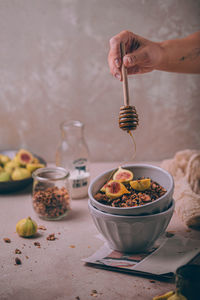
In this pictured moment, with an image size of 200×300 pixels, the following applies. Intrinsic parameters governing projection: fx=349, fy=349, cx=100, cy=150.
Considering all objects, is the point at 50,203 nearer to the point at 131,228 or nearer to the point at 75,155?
the point at 75,155

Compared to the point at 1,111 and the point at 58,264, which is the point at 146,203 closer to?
the point at 58,264

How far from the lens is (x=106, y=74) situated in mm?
1750

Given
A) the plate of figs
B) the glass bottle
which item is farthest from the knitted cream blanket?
the plate of figs

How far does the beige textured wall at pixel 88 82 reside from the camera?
5.45ft

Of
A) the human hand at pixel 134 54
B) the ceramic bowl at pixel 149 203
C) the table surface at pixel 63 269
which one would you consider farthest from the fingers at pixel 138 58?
the table surface at pixel 63 269

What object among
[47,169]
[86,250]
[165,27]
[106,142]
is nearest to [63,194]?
[47,169]

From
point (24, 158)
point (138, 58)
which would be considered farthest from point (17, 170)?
point (138, 58)

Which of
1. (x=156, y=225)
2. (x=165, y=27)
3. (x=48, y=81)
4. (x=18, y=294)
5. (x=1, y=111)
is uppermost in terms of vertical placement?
(x=165, y=27)

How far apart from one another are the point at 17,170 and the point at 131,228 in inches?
27.1

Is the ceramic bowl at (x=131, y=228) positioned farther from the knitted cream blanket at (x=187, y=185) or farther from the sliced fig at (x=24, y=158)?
the sliced fig at (x=24, y=158)

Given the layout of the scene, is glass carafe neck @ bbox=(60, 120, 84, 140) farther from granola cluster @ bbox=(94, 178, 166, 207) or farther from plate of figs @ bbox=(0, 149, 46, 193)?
granola cluster @ bbox=(94, 178, 166, 207)

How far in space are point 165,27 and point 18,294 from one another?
1356mm

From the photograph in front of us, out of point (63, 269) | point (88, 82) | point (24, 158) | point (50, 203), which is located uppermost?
point (88, 82)

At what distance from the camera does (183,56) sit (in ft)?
4.71
